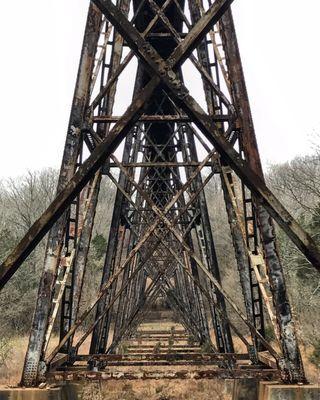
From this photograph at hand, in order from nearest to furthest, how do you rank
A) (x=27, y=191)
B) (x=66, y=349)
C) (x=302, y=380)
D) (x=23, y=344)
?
(x=302, y=380) → (x=66, y=349) → (x=23, y=344) → (x=27, y=191)

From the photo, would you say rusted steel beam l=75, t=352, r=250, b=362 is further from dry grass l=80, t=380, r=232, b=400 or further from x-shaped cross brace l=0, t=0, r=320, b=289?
dry grass l=80, t=380, r=232, b=400

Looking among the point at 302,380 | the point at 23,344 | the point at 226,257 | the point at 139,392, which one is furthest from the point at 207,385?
the point at 226,257

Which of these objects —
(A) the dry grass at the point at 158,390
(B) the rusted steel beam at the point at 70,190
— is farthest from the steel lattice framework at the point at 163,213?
(A) the dry grass at the point at 158,390

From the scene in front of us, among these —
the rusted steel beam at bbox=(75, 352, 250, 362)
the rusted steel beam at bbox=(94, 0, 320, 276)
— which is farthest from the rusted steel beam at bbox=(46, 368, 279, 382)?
the rusted steel beam at bbox=(94, 0, 320, 276)

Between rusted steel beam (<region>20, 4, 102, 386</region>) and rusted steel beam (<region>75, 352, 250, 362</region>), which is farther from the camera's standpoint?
rusted steel beam (<region>75, 352, 250, 362</region>)

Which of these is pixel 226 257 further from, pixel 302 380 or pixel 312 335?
pixel 302 380

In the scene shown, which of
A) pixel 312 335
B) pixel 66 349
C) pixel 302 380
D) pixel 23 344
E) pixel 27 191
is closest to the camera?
pixel 302 380

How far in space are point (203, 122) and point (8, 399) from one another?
212 centimetres

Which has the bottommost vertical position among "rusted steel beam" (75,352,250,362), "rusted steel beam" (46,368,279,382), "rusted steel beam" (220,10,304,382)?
"rusted steel beam" (46,368,279,382)

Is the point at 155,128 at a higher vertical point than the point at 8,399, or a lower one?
higher

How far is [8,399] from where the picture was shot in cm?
260

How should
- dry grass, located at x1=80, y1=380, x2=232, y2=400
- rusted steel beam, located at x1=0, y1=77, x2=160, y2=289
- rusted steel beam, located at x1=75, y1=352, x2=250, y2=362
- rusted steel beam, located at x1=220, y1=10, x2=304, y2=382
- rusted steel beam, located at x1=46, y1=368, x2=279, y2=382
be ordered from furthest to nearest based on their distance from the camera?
1. dry grass, located at x1=80, y1=380, x2=232, y2=400
2. rusted steel beam, located at x1=75, y1=352, x2=250, y2=362
3. rusted steel beam, located at x1=46, y1=368, x2=279, y2=382
4. rusted steel beam, located at x1=220, y1=10, x2=304, y2=382
5. rusted steel beam, located at x1=0, y1=77, x2=160, y2=289

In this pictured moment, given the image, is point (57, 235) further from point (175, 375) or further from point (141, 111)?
point (175, 375)

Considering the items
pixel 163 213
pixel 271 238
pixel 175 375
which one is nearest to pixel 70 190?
pixel 271 238
